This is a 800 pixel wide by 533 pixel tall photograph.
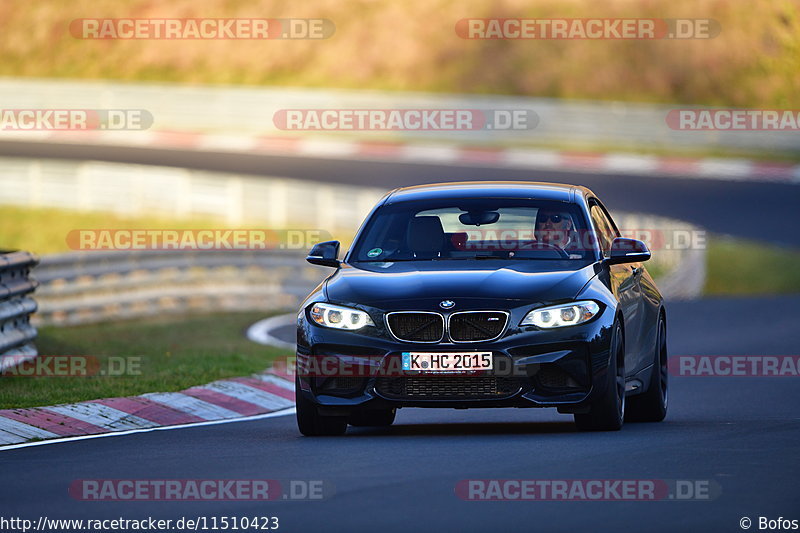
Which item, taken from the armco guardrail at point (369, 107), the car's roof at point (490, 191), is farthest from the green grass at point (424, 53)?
the car's roof at point (490, 191)

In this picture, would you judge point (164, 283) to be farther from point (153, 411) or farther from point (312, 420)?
point (312, 420)

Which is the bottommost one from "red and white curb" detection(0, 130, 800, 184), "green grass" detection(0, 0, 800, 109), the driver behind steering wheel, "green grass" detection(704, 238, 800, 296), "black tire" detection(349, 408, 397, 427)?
"black tire" detection(349, 408, 397, 427)

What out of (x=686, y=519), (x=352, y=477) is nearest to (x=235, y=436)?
(x=352, y=477)

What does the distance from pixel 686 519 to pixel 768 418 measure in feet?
15.4

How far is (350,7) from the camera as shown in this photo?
5666 cm

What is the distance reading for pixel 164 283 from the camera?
73.8 feet

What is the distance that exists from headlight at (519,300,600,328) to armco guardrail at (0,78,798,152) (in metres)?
29.5

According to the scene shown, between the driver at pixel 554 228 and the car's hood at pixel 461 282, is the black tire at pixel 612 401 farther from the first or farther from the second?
the driver at pixel 554 228

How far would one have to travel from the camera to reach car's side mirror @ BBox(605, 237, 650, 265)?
35.6 feet

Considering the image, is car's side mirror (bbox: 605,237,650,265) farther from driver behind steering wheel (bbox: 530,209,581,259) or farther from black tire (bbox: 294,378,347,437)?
black tire (bbox: 294,378,347,437)

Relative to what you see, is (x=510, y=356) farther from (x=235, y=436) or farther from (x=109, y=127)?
(x=109, y=127)

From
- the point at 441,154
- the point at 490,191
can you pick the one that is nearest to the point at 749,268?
the point at 441,154

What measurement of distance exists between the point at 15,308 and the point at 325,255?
3.70 m

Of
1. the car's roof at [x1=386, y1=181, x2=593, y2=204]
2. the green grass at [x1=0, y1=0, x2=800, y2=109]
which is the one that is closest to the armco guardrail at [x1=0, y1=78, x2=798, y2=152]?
the green grass at [x1=0, y1=0, x2=800, y2=109]
